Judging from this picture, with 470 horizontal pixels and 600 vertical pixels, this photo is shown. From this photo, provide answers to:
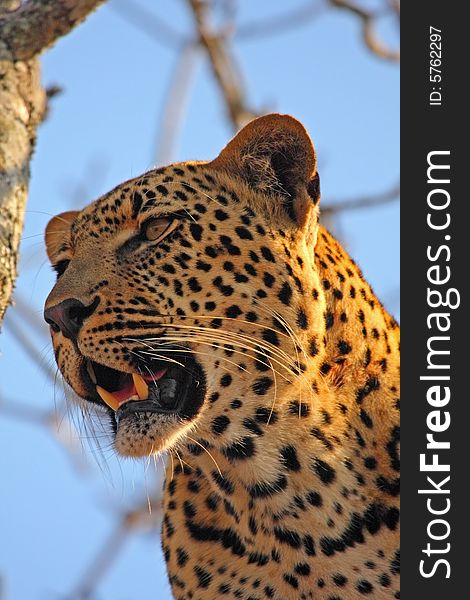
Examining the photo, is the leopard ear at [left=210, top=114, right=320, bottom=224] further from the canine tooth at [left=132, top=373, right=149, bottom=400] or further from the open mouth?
the canine tooth at [left=132, top=373, right=149, bottom=400]

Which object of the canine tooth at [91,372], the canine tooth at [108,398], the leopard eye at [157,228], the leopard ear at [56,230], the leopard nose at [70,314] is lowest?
the canine tooth at [108,398]

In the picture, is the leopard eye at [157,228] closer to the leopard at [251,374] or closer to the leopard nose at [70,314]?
A: the leopard at [251,374]

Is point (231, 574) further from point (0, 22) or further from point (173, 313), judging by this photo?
point (0, 22)

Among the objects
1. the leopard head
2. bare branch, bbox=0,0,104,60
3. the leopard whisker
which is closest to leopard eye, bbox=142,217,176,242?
the leopard head

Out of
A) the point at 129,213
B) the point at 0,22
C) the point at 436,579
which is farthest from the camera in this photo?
the point at 0,22

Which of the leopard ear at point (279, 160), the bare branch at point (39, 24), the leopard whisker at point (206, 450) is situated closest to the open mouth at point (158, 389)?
the leopard whisker at point (206, 450)

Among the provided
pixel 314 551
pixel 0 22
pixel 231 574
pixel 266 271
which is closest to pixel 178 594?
pixel 231 574
